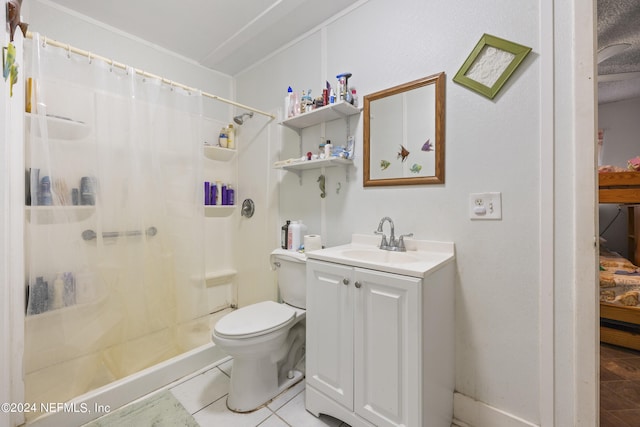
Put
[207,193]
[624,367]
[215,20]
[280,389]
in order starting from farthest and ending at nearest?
[207,193]
[215,20]
[624,367]
[280,389]

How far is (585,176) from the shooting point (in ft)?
3.35

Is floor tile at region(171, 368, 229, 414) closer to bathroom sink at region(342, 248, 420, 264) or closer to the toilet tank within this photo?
the toilet tank

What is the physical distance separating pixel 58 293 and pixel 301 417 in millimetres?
1430

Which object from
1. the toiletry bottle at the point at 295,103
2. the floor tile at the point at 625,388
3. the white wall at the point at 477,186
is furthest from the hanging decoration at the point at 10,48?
the floor tile at the point at 625,388

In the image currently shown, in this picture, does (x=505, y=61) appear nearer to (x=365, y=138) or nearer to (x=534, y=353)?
(x=365, y=138)

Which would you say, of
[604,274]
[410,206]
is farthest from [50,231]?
[604,274]

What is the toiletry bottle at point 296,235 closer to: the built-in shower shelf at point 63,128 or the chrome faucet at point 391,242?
the chrome faucet at point 391,242

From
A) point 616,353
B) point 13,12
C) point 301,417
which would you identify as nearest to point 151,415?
point 301,417

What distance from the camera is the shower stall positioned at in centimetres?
127

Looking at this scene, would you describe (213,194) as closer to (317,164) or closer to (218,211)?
(218,211)

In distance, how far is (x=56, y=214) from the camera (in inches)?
51.2

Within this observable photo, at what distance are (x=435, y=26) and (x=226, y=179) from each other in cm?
206

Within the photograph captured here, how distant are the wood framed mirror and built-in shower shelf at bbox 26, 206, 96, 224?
1.65 metres

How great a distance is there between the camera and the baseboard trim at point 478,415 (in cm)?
118
